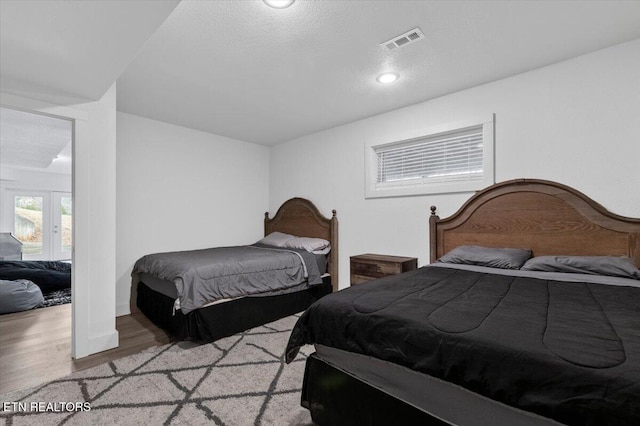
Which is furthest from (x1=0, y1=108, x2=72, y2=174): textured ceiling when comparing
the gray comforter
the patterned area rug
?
the patterned area rug

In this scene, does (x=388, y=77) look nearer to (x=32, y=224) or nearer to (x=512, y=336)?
(x=512, y=336)

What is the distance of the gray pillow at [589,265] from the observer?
1966mm

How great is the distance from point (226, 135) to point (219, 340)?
9.69ft

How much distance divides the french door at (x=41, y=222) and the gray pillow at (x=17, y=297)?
332 centimetres

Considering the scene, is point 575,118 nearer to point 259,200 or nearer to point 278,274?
point 278,274

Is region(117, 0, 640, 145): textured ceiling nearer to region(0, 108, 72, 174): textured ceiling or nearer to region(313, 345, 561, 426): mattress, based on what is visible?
region(0, 108, 72, 174): textured ceiling

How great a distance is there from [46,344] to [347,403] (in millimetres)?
2790

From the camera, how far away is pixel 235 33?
2.07 meters

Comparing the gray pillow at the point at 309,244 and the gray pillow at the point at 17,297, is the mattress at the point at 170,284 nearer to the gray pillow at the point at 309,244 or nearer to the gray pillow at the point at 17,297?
the gray pillow at the point at 309,244

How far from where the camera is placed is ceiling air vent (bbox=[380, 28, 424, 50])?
2.09 metres

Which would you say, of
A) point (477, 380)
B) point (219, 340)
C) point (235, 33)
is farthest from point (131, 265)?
point (477, 380)

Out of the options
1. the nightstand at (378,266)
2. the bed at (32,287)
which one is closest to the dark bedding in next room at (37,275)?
the bed at (32,287)

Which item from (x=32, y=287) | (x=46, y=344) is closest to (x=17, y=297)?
(x=32, y=287)

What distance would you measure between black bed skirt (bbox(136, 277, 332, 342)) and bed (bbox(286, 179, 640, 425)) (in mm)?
1271
